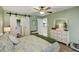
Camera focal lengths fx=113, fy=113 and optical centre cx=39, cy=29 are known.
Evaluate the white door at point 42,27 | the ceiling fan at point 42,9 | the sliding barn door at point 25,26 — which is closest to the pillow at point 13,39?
the sliding barn door at point 25,26

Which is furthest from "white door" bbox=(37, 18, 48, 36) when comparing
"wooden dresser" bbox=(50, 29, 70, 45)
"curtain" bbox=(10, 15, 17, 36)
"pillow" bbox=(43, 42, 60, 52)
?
"curtain" bbox=(10, 15, 17, 36)

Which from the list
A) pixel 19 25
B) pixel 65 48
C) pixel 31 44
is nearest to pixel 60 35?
pixel 65 48

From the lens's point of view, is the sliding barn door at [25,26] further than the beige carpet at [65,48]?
Yes

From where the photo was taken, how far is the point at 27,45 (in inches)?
71.6

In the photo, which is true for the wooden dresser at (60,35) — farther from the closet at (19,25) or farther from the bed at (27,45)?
the closet at (19,25)

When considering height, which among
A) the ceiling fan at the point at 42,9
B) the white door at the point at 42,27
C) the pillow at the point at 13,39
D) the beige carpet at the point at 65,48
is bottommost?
the beige carpet at the point at 65,48

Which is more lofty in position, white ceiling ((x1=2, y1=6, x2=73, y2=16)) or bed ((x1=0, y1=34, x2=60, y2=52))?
white ceiling ((x1=2, y1=6, x2=73, y2=16))

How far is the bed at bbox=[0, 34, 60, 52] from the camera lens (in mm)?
1735

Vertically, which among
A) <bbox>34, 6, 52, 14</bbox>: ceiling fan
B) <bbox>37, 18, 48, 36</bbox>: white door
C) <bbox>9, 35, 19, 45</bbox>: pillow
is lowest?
<bbox>9, 35, 19, 45</bbox>: pillow

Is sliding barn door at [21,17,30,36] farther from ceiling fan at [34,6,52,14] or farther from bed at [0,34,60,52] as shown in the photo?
ceiling fan at [34,6,52,14]

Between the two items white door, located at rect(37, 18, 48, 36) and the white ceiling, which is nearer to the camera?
the white ceiling

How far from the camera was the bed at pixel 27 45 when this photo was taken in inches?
68.3
